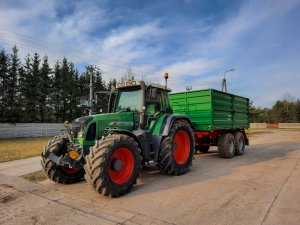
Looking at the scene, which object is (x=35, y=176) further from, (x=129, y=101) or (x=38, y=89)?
(x=38, y=89)

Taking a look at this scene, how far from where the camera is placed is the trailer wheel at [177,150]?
6.83 meters

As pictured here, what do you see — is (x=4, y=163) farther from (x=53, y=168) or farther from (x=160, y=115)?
(x=160, y=115)

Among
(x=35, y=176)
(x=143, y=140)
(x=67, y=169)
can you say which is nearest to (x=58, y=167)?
(x=67, y=169)

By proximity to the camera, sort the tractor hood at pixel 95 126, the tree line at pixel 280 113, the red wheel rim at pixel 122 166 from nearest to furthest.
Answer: the red wheel rim at pixel 122 166 < the tractor hood at pixel 95 126 < the tree line at pixel 280 113

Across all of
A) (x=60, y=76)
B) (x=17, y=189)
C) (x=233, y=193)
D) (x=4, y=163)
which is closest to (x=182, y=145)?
(x=233, y=193)

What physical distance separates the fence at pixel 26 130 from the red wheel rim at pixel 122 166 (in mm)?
25123

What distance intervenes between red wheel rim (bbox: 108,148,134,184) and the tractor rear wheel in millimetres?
1699

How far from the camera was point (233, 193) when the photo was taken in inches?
217

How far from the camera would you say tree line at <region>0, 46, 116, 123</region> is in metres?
28.7

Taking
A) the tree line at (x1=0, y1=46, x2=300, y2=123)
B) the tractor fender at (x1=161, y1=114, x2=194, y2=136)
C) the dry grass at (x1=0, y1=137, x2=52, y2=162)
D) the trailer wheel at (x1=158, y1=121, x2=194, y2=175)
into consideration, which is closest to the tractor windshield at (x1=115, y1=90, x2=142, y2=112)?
the tractor fender at (x1=161, y1=114, x2=194, y2=136)

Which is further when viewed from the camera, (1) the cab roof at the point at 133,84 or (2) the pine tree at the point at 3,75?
(2) the pine tree at the point at 3,75

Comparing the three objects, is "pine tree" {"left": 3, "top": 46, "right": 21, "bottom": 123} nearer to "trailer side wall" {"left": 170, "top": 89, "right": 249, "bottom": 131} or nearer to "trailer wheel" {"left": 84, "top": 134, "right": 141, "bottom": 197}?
"trailer side wall" {"left": 170, "top": 89, "right": 249, "bottom": 131}

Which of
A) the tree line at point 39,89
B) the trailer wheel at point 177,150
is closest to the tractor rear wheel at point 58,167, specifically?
the trailer wheel at point 177,150

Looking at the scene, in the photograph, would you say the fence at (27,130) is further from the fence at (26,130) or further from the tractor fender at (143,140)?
the tractor fender at (143,140)
